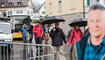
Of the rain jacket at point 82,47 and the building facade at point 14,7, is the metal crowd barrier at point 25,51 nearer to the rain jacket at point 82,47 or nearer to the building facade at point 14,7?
the rain jacket at point 82,47

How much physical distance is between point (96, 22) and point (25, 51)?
6303mm

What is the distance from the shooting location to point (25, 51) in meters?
9.94

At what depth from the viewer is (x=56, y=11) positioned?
4294cm

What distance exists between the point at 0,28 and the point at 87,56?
15.8m

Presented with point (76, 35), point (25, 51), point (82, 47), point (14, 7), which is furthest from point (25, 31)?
point (14, 7)

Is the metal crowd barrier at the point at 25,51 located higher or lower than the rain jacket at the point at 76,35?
lower

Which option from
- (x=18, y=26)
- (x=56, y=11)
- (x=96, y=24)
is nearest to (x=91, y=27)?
(x=96, y=24)

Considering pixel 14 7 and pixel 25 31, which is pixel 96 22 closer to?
pixel 25 31

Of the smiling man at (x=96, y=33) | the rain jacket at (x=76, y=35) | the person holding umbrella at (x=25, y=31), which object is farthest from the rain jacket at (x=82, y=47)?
the person holding umbrella at (x=25, y=31)

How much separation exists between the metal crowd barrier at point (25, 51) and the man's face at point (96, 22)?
13.8 ft

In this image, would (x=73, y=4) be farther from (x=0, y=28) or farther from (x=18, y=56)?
(x=18, y=56)

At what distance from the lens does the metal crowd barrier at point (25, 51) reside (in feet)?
28.0

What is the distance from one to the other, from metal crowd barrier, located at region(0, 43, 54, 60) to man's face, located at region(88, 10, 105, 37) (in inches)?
166

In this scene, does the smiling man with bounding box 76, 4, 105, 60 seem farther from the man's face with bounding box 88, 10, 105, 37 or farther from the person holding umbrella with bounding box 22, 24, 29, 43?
the person holding umbrella with bounding box 22, 24, 29, 43
